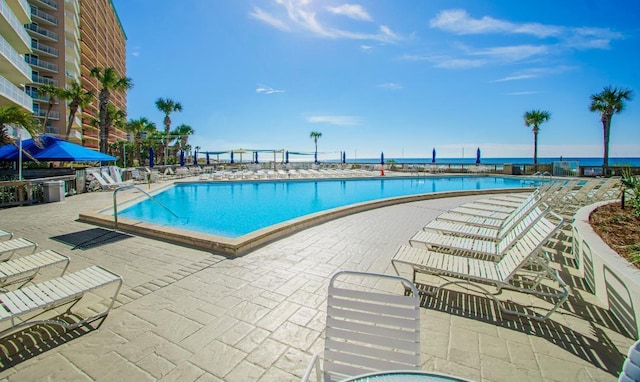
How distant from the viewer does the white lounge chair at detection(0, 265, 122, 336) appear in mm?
2176

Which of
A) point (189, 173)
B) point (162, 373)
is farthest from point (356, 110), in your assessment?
point (162, 373)

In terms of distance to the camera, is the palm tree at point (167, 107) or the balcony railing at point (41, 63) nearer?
the balcony railing at point (41, 63)

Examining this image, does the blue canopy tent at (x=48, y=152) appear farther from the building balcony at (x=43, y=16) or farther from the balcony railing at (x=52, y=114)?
the building balcony at (x=43, y=16)

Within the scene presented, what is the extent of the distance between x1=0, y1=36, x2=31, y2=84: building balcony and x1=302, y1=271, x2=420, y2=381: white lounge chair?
2405 cm

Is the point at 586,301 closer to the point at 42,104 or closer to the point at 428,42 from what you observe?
the point at 428,42

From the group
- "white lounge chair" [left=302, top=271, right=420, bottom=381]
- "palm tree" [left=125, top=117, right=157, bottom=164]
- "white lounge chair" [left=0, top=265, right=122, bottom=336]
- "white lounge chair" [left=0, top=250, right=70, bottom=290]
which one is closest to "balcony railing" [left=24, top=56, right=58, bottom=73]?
"palm tree" [left=125, top=117, right=157, bottom=164]

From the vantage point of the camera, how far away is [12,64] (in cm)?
1758

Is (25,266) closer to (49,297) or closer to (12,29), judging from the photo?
(49,297)

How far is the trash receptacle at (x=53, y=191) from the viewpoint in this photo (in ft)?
30.5

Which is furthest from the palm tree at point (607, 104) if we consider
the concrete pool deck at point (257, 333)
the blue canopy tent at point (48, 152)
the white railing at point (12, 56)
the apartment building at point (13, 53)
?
the white railing at point (12, 56)

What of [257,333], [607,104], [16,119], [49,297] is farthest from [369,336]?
[607,104]

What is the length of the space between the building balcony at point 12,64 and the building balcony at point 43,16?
18.6 m

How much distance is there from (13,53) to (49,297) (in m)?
24.4

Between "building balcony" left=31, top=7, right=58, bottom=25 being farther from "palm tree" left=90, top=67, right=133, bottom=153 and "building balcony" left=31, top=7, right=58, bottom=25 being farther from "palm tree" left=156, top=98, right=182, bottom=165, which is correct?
"palm tree" left=90, top=67, right=133, bottom=153
